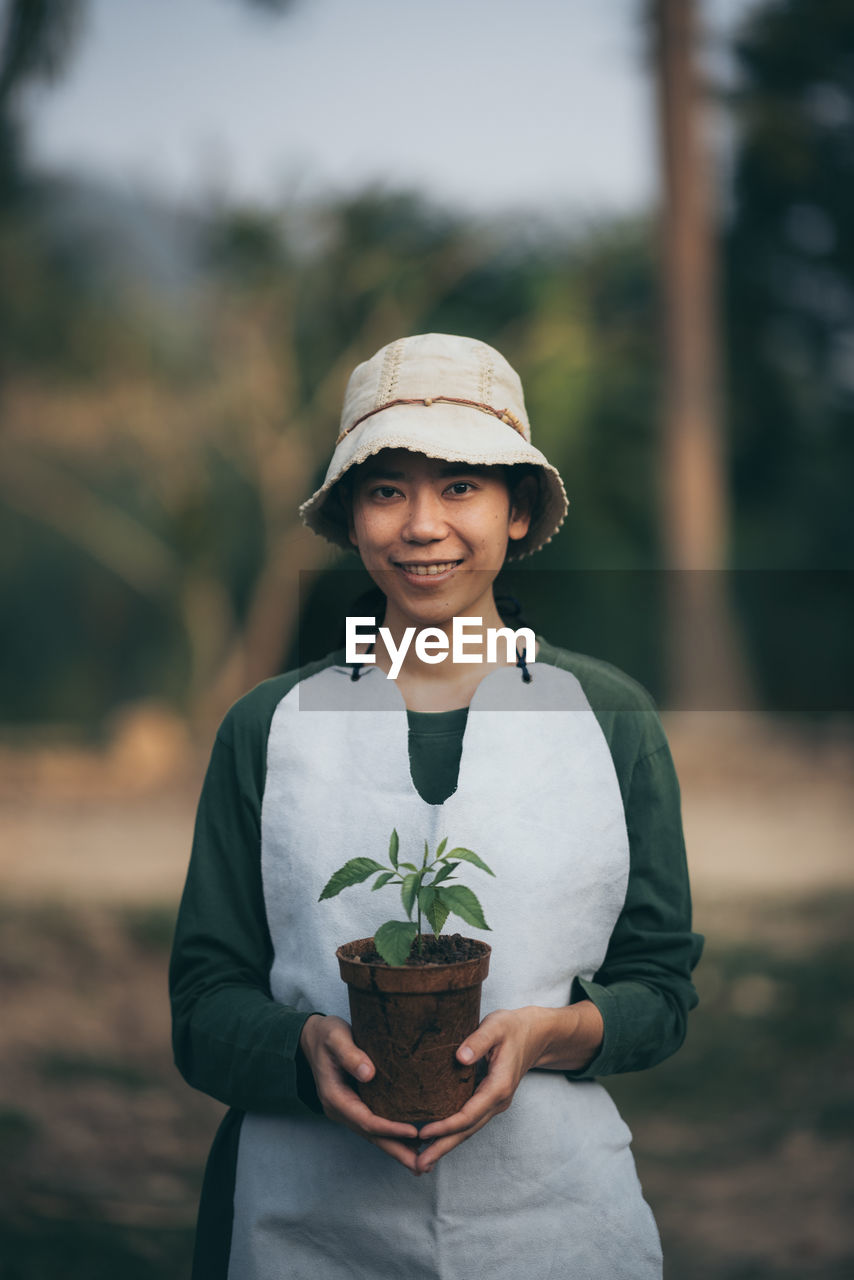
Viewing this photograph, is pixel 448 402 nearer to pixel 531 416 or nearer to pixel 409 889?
pixel 409 889

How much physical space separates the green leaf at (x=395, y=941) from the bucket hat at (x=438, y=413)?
59 cm

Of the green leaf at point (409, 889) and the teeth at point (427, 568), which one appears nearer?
the green leaf at point (409, 889)

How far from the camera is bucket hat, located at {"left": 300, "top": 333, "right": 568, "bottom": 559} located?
1631mm

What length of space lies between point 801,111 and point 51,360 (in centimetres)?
766

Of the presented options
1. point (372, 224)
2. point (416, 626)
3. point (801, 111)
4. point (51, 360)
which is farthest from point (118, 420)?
point (416, 626)

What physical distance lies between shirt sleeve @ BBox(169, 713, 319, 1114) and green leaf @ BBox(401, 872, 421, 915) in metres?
0.25

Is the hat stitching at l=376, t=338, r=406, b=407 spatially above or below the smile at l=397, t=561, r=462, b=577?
above

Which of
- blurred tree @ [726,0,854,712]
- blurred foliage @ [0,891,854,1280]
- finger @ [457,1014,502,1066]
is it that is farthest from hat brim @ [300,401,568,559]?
blurred tree @ [726,0,854,712]

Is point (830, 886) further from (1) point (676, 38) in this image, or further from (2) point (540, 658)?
(1) point (676, 38)

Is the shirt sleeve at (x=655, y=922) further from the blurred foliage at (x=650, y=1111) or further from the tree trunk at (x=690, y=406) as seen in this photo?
the tree trunk at (x=690, y=406)

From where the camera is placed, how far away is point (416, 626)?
1805 millimetres

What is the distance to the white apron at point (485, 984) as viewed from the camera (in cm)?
160

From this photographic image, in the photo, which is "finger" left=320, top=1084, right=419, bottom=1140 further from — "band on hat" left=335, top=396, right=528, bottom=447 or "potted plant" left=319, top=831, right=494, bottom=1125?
"band on hat" left=335, top=396, right=528, bottom=447

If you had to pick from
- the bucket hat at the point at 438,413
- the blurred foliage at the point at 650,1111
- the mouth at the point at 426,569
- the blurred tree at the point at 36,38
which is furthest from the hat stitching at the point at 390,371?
the blurred tree at the point at 36,38
